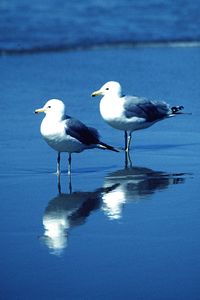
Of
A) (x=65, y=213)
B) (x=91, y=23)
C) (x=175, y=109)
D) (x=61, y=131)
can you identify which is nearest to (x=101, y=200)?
(x=65, y=213)

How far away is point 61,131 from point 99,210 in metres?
1.61

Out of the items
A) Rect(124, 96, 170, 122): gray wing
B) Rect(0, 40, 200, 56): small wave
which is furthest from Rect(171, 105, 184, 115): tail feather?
Rect(0, 40, 200, 56): small wave

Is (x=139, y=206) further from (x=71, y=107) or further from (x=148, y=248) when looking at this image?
(x=71, y=107)

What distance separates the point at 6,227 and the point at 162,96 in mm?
6275

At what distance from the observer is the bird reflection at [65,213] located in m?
5.92

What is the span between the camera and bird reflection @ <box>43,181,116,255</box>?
19.4 feet

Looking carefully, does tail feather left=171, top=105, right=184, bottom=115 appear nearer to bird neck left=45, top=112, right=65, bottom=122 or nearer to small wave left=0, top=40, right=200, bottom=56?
bird neck left=45, top=112, right=65, bottom=122

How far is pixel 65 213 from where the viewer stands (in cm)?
668

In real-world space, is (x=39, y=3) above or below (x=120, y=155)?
above

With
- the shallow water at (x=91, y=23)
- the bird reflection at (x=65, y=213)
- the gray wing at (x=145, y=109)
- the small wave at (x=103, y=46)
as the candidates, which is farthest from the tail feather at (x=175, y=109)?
the shallow water at (x=91, y=23)

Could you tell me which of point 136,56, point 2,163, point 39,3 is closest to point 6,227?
point 2,163

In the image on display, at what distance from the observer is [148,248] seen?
577cm

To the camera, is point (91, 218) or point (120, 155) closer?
point (91, 218)

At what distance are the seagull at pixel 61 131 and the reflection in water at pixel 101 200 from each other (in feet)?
1.62
